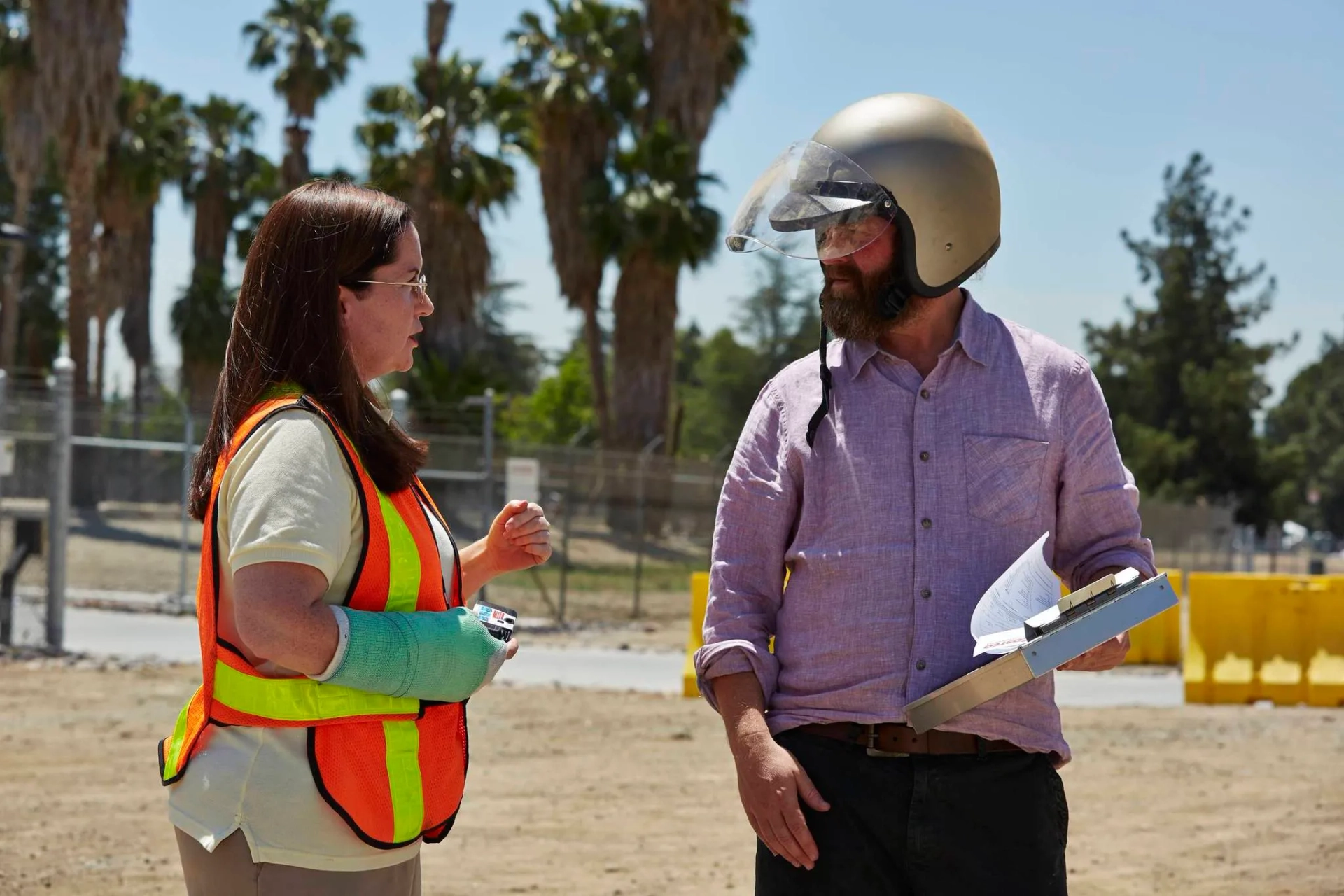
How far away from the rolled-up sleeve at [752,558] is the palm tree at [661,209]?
2919cm

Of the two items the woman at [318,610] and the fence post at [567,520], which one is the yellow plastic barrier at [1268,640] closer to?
the fence post at [567,520]

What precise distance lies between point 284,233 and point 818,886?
1530 mm

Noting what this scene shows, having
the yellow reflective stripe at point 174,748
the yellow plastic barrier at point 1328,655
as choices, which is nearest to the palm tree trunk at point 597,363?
the yellow plastic barrier at point 1328,655

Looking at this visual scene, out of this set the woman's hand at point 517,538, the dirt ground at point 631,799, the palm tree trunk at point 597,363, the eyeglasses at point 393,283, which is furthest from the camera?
the palm tree trunk at point 597,363

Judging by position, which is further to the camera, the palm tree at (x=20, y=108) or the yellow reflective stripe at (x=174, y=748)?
the palm tree at (x=20, y=108)

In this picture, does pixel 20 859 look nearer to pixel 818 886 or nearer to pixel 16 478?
pixel 818 886

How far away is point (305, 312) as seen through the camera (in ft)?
8.55

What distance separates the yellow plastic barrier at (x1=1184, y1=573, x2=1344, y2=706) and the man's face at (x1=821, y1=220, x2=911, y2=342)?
32.1ft

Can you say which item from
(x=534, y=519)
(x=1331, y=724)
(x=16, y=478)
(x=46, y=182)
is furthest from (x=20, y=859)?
(x=46, y=182)

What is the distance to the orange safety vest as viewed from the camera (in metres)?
2.45

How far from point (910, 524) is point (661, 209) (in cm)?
2953

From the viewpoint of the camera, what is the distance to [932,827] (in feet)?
8.98

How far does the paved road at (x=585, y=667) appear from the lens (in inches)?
500

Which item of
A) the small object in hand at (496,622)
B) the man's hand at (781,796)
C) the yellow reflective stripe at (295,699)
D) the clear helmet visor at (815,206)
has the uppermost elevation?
the clear helmet visor at (815,206)
